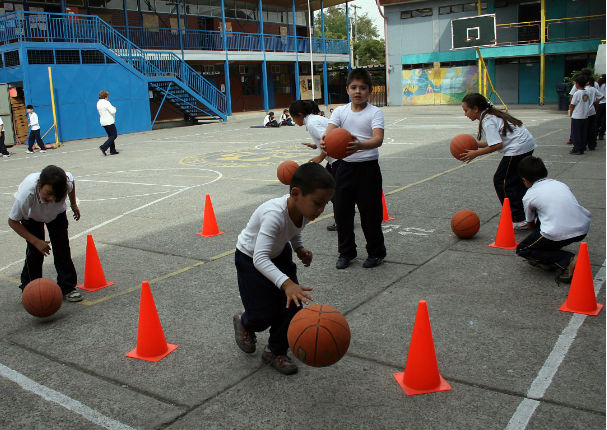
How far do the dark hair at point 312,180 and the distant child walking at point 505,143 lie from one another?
377 cm

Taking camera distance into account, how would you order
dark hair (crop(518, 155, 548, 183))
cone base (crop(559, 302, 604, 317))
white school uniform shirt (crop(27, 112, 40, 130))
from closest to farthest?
cone base (crop(559, 302, 604, 317)) → dark hair (crop(518, 155, 548, 183)) → white school uniform shirt (crop(27, 112, 40, 130))

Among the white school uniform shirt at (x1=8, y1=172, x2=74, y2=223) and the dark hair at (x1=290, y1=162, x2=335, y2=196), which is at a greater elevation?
the dark hair at (x1=290, y1=162, x2=335, y2=196)

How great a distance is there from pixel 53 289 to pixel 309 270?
2481 millimetres

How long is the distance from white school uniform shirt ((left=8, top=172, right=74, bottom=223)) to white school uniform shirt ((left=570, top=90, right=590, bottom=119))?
11.7m

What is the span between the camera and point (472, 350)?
4.04 meters

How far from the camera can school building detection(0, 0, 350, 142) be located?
23750mm

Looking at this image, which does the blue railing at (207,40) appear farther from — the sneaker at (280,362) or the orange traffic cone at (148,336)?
the sneaker at (280,362)

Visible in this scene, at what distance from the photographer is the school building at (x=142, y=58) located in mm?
23750

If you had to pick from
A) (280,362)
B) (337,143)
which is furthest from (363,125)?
(280,362)

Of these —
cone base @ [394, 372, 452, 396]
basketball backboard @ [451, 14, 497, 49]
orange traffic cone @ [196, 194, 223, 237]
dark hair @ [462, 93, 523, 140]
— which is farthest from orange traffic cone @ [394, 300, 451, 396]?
basketball backboard @ [451, 14, 497, 49]

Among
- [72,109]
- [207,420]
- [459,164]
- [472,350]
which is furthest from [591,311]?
[72,109]

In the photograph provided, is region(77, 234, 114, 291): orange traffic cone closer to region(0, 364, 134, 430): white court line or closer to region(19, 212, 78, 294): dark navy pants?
region(19, 212, 78, 294): dark navy pants

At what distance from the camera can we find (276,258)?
3.92 meters

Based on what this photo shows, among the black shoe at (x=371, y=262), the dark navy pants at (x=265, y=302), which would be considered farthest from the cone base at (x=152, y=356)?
the black shoe at (x=371, y=262)
